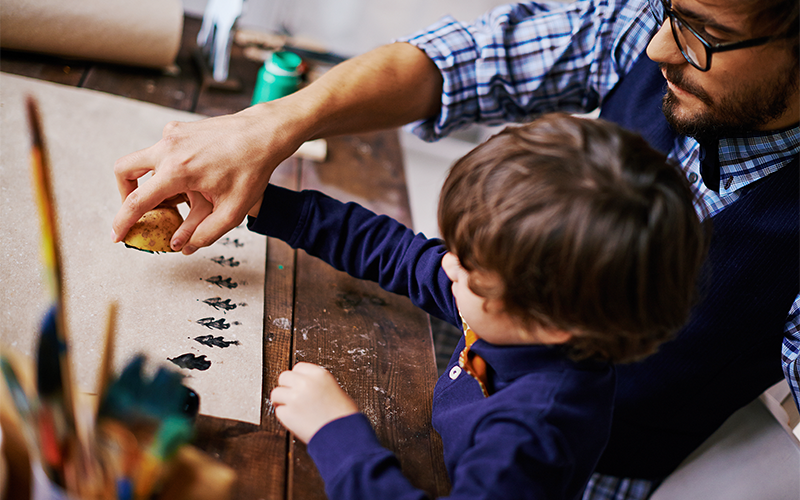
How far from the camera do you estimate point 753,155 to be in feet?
2.84

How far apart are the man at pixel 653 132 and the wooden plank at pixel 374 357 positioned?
0.58 ft

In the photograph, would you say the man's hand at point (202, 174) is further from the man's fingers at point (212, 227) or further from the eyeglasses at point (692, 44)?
the eyeglasses at point (692, 44)

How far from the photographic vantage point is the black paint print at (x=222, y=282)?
0.82 metres

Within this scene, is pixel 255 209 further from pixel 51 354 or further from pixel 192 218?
pixel 51 354

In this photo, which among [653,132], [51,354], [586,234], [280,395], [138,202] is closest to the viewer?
[51,354]

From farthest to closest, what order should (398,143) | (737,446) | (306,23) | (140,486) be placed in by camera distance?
(306,23)
(398,143)
(737,446)
(140,486)

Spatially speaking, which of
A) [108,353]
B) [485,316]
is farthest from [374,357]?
[108,353]

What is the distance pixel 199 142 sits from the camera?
2.56ft

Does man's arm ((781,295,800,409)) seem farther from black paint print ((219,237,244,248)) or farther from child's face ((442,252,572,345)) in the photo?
black paint print ((219,237,244,248))

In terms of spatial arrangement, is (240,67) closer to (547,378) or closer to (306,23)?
(306,23)

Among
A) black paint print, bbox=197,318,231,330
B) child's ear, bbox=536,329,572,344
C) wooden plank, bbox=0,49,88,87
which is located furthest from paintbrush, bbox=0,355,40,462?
wooden plank, bbox=0,49,88,87

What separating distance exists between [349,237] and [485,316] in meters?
0.28

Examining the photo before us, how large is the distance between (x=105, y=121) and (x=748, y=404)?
1249 millimetres

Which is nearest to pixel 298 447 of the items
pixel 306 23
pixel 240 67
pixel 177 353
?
pixel 177 353
